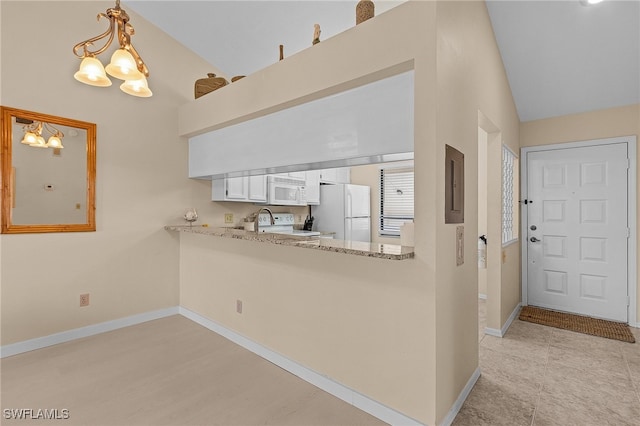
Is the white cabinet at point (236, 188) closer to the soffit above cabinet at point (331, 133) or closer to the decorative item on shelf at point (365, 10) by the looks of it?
the soffit above cabinet at point (331, 133)

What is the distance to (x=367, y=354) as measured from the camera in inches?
76.8

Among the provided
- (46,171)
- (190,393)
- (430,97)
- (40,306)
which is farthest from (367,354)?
(46,171)

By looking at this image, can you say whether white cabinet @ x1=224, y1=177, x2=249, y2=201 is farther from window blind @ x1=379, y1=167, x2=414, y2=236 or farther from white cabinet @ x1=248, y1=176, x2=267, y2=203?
window blind @ x1=379, y1=167, x2=414, y2=236

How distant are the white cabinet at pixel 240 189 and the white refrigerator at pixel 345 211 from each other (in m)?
1.30

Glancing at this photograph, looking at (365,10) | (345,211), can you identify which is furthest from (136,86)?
(345,211)

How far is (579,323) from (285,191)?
3.92 metres

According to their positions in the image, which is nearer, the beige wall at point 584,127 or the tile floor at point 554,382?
the tile floor at point 554,382

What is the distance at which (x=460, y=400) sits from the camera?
2025mm

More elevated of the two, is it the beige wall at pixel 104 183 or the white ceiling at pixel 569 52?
the white ceiling at pixel 569 52

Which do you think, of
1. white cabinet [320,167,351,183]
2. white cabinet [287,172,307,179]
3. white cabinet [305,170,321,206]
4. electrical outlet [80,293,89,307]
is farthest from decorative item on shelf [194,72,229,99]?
electrical outlet [80,293,89,307]

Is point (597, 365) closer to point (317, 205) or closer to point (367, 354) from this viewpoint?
point (367, 354)

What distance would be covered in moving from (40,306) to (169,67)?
280 cm

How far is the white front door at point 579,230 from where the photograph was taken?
11.5ft

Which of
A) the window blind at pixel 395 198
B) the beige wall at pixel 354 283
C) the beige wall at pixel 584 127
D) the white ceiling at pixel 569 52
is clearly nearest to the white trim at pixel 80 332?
the beige wall at pixel 354 283
